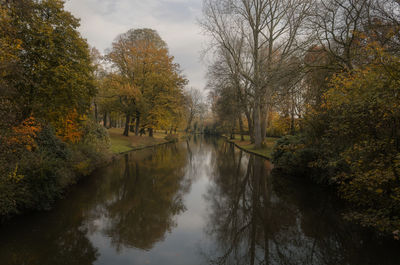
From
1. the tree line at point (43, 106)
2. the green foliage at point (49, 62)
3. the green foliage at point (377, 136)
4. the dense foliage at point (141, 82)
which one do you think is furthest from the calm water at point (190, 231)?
the dense foliage at point (141, 82)

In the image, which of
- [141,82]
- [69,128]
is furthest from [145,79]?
[69,128]

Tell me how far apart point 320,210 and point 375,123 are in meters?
3.48

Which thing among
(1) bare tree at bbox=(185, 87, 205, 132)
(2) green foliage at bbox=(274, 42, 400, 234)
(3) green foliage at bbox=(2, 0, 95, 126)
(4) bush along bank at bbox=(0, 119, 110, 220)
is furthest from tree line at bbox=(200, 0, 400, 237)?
(1) bare tree at bbox=(185, 87, 205, 132)

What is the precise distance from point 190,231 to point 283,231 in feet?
7.80

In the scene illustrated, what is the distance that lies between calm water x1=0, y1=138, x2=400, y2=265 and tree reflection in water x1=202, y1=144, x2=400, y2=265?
0.07 feet

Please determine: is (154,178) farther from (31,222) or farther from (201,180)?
(31,222)

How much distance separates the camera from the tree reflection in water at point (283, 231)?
A: 4.81 meters

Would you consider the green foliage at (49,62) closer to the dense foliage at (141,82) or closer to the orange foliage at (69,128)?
the orange foliage at (69,128)

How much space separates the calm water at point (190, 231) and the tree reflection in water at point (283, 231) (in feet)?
0.07

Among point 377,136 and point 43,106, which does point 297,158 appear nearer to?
point 377,136

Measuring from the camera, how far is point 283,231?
594 centimetres

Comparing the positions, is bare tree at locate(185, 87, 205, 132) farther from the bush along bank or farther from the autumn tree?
the bush along bank

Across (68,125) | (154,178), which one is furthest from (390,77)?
(68,125)

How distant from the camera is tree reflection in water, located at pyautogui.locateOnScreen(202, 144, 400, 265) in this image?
481 centimetres
